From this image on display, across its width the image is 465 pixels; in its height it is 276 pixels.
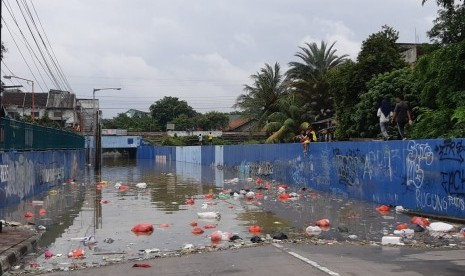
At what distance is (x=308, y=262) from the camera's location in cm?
802

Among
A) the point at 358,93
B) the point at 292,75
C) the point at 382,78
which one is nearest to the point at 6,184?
the point at 382,78

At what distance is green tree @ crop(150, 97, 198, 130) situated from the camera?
104 metres

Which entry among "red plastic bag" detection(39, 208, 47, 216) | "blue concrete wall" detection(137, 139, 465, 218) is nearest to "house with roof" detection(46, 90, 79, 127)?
"blue concrete wall" detection(137, 139, 465, 218)

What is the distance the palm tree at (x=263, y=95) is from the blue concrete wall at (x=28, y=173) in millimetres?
27231

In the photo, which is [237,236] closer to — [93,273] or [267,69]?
[93,273]

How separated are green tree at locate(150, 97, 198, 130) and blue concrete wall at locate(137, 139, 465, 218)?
75834mm

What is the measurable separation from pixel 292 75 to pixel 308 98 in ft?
15.6

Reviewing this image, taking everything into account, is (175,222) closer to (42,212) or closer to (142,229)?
(142,229)

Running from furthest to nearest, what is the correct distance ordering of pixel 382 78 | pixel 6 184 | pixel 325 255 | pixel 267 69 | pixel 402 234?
pixel 267 69
pixel 382 78
pixel 6 184
pixel 402 234
pixel 325 255

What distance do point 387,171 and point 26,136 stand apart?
1143 cm

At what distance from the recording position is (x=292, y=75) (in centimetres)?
5059

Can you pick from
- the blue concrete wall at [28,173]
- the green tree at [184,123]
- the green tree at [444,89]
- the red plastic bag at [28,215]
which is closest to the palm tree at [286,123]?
the blue concrete wall at [28,173]

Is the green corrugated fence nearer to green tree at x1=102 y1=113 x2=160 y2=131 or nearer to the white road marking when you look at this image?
the white road marking

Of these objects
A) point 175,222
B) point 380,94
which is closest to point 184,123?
point 380,94
